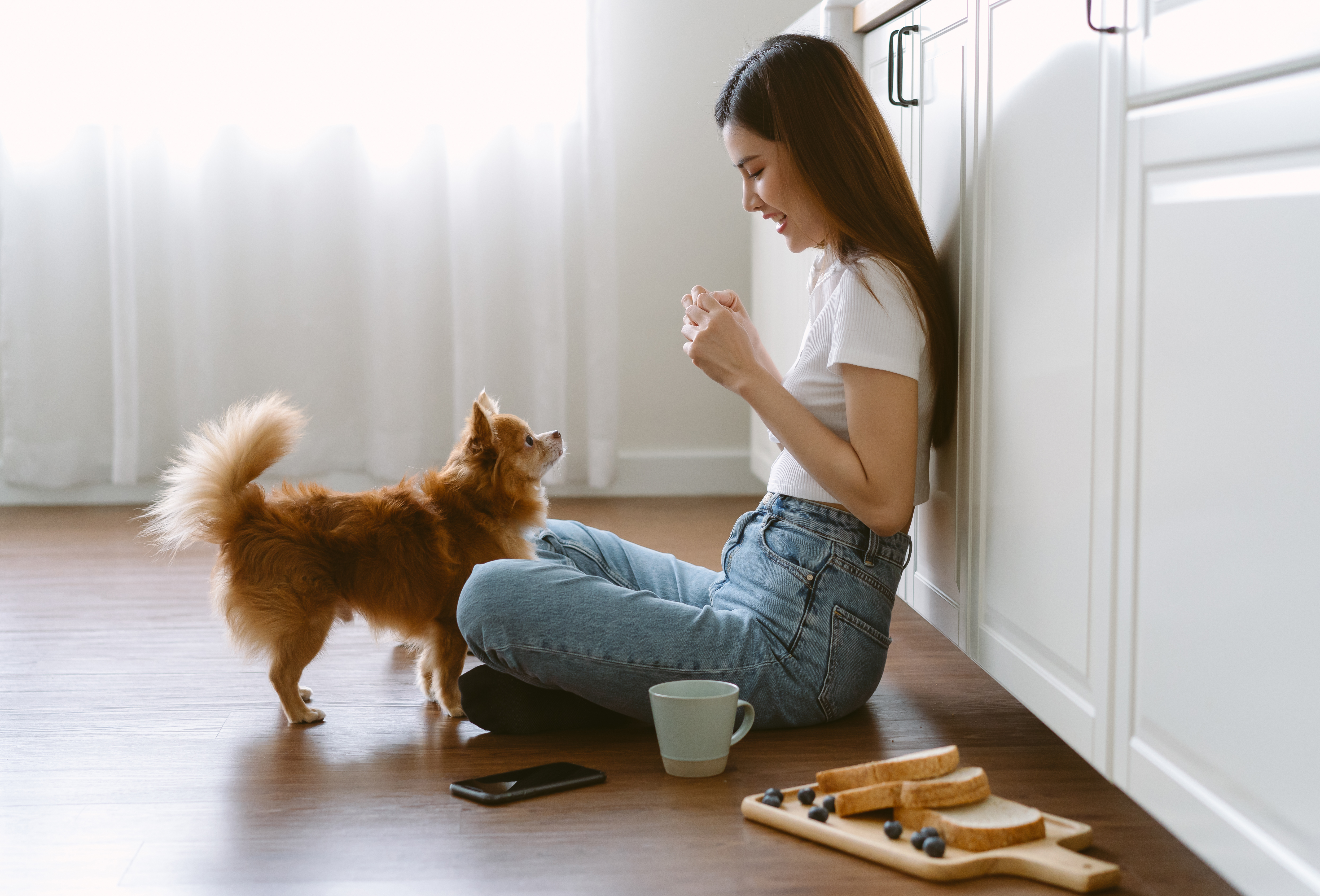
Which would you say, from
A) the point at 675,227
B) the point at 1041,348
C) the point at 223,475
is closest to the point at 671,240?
the point at 675,227

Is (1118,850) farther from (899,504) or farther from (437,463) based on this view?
(437,463)

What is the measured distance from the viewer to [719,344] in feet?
5.34

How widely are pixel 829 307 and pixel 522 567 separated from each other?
56 cm

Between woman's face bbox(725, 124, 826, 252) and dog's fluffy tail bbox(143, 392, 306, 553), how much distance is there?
755 mm

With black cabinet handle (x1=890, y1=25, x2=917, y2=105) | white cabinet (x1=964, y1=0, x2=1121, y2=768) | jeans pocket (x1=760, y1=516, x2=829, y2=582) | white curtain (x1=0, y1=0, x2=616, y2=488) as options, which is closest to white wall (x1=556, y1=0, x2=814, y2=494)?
white curtain (x1=0, y1=0, x2=616, y2=488)

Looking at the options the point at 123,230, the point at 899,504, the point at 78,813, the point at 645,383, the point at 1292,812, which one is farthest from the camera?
the point at 645,383

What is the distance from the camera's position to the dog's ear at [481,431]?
1.94m

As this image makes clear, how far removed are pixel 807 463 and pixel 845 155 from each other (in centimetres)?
43

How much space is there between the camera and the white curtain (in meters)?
3.69

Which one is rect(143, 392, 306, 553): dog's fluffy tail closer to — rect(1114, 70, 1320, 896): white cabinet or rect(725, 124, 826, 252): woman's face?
rect(725, 124, 826, 252): woman's face

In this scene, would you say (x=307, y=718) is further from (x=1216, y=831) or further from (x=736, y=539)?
(x=1216, y=831)

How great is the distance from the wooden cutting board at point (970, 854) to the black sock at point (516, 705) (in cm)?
45

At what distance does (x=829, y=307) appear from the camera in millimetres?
1602

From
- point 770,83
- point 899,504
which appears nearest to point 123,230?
point 770,83
